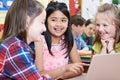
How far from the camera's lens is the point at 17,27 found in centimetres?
98

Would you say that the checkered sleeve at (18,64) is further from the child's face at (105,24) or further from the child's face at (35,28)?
the child's face at (105,24)

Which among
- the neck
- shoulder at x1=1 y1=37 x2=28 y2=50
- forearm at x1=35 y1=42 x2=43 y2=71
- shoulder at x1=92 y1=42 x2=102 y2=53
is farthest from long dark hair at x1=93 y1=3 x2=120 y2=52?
shoulder at x1=1 y1=37 x2=28 y2=50

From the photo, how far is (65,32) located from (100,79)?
644 mm

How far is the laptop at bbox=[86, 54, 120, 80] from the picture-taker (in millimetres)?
943

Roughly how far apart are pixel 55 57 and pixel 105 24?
14.9 inches

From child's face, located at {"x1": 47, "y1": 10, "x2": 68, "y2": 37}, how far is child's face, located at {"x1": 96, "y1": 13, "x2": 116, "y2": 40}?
19cm

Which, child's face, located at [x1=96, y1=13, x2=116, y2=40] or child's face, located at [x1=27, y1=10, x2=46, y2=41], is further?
child's face, located at [x1=96, y1=13, x2=116, y2=40]

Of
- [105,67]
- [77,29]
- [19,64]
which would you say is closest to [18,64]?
[19,64]

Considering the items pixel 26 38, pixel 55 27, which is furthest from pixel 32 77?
pixel 55 27

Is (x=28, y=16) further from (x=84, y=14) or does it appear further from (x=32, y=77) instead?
(x=84, y=14)

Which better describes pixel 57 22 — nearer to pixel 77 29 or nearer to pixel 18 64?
pixel 18 64

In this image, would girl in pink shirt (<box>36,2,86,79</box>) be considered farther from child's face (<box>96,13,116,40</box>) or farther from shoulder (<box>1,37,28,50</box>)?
shoulder (<box>1,37,28,50</box>)

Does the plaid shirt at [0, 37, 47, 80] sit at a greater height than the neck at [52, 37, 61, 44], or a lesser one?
greater

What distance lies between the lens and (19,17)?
986mm
